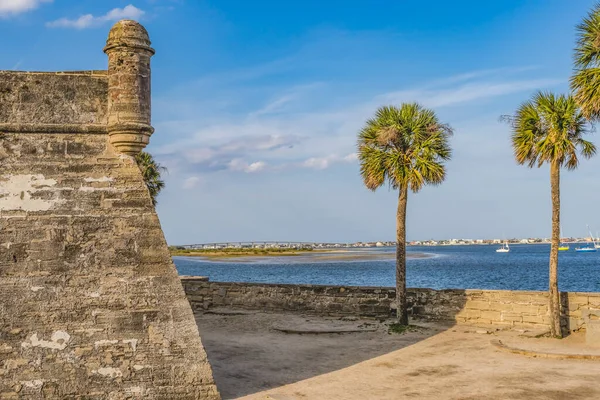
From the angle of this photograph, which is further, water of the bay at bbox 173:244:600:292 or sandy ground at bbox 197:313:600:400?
water of the bay at bbox 173:244:600:292

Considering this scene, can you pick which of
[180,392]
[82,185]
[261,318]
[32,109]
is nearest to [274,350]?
[261,318]

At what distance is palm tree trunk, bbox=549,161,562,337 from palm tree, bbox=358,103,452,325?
293 cm

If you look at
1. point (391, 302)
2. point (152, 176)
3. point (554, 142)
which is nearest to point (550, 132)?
point (554, 142)

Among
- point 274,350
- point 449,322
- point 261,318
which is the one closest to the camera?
point 274,350

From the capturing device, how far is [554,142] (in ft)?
48.4

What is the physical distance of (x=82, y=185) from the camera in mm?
9594

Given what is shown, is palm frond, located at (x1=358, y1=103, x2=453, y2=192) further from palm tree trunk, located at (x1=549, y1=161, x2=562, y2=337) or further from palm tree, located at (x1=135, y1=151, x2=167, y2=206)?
palm tree, located at (x1=135, y1=151, x2=167, y2=206)

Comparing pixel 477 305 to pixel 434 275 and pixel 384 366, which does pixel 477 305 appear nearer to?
pixel 384 366

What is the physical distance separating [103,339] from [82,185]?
2439 mm

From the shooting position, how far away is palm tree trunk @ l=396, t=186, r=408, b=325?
54.3 ft

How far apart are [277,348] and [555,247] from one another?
7.21 m

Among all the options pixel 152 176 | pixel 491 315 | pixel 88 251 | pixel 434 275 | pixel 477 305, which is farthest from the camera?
pixel 434 275

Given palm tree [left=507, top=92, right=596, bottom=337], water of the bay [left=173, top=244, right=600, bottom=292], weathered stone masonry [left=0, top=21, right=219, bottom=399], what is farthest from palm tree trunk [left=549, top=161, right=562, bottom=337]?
water of the bay [left=173, top=244, right=600, bottom=292]

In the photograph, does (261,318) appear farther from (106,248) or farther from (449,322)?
(106,248)
